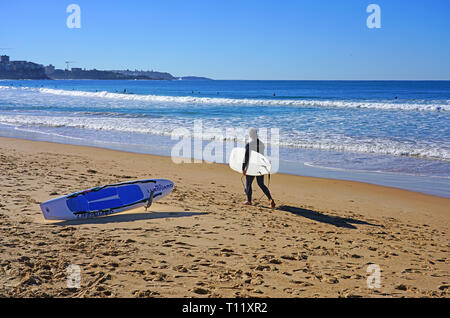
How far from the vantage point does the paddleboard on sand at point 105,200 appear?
662 cm

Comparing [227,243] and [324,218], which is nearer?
[227,243]

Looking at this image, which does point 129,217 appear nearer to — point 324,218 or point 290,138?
point 324,218

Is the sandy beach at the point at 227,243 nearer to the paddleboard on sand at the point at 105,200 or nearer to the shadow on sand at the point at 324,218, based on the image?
the shadow on sand at the point at 324,218

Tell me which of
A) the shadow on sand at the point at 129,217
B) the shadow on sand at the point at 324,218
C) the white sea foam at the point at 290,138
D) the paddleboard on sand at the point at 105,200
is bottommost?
the shadow on sand at the point at 324,218

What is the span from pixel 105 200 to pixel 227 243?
254 cm

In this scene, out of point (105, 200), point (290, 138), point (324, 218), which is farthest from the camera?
point (290, 138)

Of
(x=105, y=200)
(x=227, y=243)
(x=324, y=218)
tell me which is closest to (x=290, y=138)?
(x=324, y=218)

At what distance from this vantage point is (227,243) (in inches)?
228

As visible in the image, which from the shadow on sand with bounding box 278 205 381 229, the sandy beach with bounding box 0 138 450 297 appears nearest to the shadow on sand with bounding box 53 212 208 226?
the sandy beach with bounding box 0 138 450 297

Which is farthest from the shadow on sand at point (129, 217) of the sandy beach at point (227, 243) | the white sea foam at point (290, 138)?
the white sea foam at point (290, 138)

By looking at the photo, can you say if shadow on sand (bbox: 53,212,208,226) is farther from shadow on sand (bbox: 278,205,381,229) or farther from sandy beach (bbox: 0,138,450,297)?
shadow on sand (bbox: 278,205,381,229)

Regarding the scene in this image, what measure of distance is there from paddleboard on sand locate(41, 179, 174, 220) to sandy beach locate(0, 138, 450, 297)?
0.58 feet

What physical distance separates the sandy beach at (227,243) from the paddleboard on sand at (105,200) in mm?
175

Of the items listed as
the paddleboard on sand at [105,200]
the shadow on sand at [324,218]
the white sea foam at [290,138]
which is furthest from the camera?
the white sea foam at [290,138]
